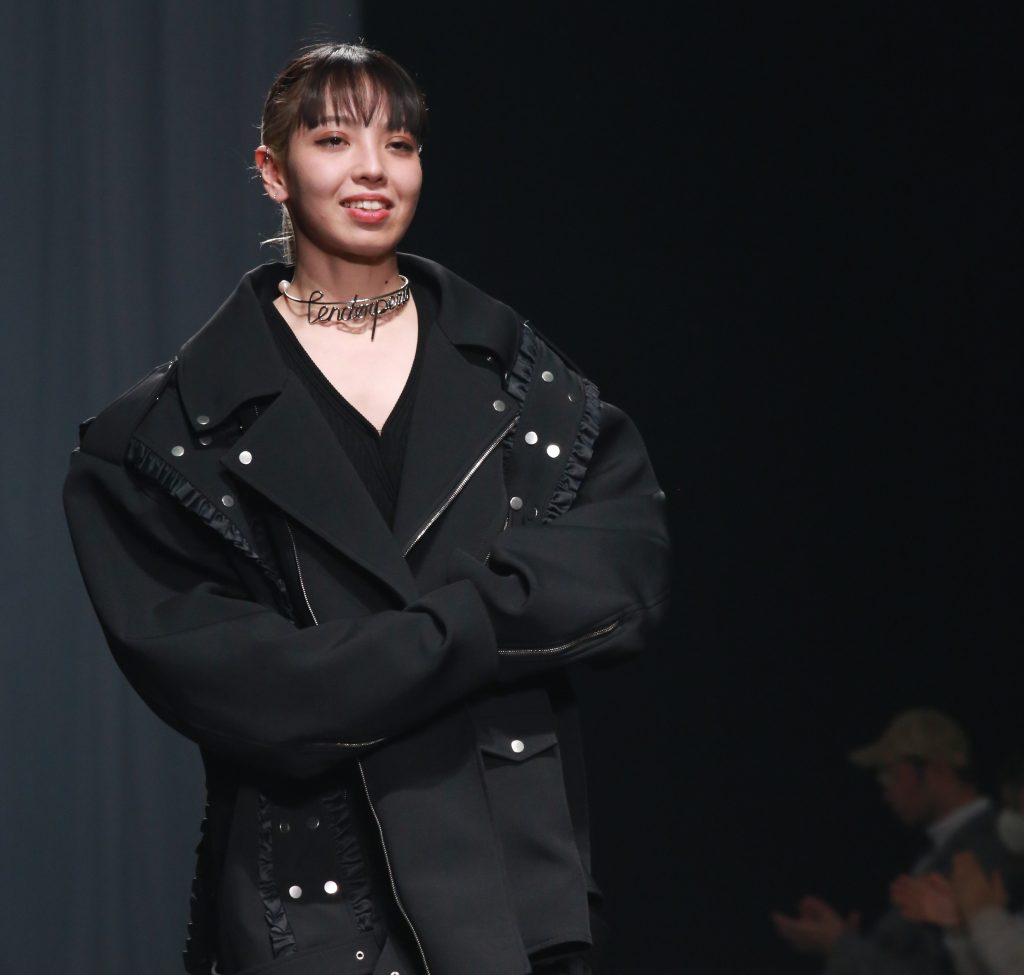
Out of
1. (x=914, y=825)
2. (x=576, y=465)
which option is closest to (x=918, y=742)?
(x=914, y=825)

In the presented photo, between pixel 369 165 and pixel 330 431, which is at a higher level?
pixel 369 165

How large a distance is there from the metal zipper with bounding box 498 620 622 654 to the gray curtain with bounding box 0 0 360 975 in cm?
124

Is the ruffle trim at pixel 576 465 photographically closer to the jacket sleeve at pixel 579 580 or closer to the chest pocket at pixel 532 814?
the jacket sleeve at pixel 579 580

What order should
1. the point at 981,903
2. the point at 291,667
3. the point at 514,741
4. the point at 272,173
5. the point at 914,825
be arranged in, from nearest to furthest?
the point at 291,667 → the point at 514,741 → the point at 272,173 → the point at 981,903 → the point at 914,825

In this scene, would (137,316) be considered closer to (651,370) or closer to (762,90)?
(651,370)

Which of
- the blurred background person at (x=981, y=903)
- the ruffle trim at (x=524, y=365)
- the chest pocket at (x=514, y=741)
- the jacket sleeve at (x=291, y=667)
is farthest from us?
the blurred background person at (x=981, y=903)

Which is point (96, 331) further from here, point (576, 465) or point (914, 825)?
point (914, 825)

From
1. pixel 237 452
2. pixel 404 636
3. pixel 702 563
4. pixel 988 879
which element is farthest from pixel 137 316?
pixel 988 879

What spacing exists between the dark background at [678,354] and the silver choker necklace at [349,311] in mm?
937

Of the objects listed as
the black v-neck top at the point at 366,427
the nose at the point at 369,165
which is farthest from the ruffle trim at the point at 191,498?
the nose at the point at 369,165

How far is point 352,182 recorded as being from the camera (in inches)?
71.5

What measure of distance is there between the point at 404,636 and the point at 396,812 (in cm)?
16

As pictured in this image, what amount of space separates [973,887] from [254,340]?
147cm

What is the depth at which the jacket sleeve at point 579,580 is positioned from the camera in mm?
1729
